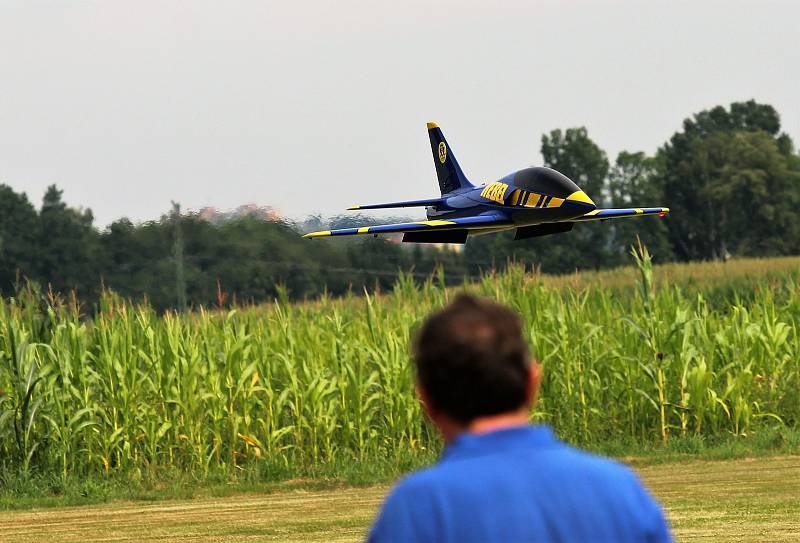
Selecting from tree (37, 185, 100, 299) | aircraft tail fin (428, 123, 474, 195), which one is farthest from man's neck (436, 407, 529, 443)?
tree (37, 185, 100, 299)

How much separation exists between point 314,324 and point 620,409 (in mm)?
4491

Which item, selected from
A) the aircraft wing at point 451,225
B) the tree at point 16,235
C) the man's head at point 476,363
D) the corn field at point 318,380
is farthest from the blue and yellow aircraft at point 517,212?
the tree at point 16,235

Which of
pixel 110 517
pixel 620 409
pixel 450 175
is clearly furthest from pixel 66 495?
pixel 620 409

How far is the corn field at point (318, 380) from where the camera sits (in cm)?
1697

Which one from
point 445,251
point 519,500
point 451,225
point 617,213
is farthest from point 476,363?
point 445,251

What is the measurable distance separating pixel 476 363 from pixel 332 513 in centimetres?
1140

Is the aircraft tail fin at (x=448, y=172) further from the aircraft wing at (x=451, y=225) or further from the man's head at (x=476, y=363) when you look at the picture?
the man's head at (x=476, y=363)

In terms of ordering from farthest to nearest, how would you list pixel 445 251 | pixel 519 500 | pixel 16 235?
pixel 445 251
pixel 16 235
pixel 519 500

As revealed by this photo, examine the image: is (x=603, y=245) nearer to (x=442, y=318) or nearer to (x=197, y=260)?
(x=197, y=260)

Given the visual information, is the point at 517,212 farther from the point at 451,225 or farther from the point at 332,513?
the point at 332,513

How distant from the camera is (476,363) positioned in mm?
2506

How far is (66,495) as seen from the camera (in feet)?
52.5

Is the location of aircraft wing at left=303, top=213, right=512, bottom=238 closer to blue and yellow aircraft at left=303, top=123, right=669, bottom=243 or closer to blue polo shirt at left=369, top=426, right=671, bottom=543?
blue and yellow aircraft at left=303, top=123, right=669, bottom=243

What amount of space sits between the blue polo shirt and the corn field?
47.8 ft
